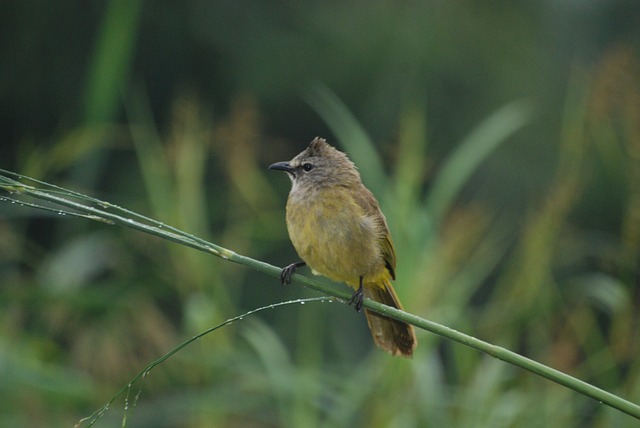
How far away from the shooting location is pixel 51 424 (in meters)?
4.45

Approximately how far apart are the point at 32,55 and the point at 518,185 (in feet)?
12.4

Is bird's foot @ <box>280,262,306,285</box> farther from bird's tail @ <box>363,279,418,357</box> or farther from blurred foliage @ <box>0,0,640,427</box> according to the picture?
blurred foliage @ <box>0,0,640,427</box>

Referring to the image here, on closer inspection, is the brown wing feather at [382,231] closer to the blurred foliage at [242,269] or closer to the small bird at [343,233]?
the small bird at [343,233]

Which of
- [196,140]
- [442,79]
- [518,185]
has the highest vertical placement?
[442,79]

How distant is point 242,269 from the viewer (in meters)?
5.70

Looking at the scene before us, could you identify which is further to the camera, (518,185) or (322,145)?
(518,185)

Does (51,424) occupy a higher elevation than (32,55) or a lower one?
lower

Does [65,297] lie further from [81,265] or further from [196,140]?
[196,140]

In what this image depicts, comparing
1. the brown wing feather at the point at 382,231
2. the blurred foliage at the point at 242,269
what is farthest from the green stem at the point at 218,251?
the blurred foliage at the point at 242,269

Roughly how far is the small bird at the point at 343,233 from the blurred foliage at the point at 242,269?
0.58 meters

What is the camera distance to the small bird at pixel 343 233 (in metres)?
3.25

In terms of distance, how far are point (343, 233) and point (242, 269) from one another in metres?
2.42

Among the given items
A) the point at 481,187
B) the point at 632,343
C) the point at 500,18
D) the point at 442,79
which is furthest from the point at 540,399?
the point at 500,18

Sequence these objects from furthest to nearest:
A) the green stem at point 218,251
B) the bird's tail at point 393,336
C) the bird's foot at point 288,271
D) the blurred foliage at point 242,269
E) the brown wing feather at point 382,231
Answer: the blurred foliage at point 242,269 < the brown wing feather at point 382,231 < the bird's tail at point 393,336 < the bird's foot at point 288,271 < the green stem at point 218,251
